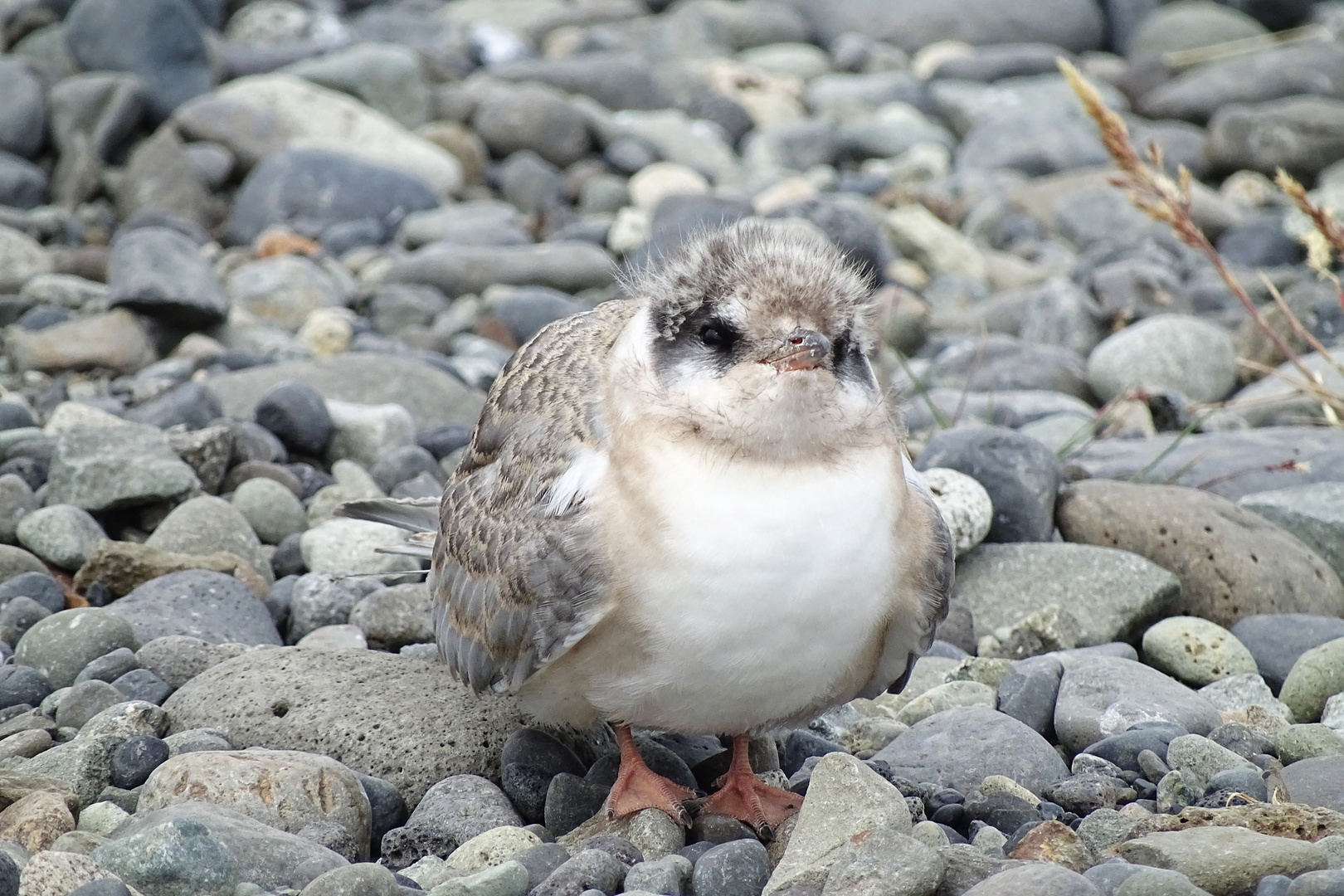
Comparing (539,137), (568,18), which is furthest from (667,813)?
(568,18)

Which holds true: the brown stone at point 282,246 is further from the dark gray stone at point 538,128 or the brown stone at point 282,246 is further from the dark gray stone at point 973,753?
the dark gray stone at point 973,753

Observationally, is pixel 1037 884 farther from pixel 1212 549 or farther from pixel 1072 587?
pixel 1212 549

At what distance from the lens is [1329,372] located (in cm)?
869

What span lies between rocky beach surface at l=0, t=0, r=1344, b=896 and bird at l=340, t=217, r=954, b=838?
1.05 ft

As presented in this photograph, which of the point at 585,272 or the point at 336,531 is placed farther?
the point at 585,272

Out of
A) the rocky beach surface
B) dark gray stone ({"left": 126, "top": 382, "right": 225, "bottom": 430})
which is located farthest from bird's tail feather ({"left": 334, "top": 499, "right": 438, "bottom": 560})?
dark gray stone ({"left": 126, "top": 382, "right": 225, "bottom": 430})

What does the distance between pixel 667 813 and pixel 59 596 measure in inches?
110

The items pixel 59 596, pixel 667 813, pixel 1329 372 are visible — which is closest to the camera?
pixel 667 813

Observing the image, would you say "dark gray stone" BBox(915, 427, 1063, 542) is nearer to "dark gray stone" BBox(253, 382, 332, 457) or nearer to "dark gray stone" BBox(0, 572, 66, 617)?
"dark gray stone" BBox(253, 382, 332, 457)

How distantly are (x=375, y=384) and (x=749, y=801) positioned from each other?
4.76 m

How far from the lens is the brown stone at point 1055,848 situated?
4.02 meters

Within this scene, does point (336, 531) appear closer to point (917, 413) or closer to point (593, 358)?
point (593, 358)

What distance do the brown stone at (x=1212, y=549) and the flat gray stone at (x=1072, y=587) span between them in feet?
0.58

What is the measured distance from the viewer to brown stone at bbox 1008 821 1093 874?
158 inches
